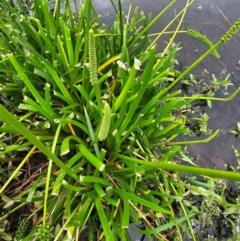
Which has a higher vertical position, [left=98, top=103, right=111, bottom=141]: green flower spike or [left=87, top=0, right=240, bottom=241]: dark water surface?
[left=98, top=103, right=111, bottom=141]: green flower spike

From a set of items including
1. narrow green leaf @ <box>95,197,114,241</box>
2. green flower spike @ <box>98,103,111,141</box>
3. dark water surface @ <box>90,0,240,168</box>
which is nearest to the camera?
green flower spike @ <box>98,103,111,141</box>

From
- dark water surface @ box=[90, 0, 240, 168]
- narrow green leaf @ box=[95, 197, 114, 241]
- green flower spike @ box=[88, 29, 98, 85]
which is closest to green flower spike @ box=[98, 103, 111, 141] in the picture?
green flower spike @ box=[88, 29, 98, 85]

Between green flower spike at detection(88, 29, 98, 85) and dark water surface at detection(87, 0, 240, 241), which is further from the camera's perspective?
dark water surface at detection(87, 0, 240, 241)

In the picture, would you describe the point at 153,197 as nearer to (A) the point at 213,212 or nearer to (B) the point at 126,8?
(A) the point at 213,212

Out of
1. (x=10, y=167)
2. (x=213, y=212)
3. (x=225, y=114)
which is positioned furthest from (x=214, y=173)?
(x=225, y=114)

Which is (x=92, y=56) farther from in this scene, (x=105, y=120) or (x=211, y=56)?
(x=211, y=56)

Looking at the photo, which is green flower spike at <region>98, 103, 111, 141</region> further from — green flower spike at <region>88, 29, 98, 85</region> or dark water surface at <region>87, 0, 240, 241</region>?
dark water surface at <region>87, 0, 240, 241</region>

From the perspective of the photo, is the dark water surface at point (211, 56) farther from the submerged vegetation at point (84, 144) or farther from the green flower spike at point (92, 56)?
the green flower spike at point (92, 56)

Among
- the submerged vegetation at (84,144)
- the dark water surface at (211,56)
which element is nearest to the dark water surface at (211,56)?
the dark water surface at (211,56)

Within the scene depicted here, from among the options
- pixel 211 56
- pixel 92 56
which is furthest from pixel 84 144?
pixel 211 56
